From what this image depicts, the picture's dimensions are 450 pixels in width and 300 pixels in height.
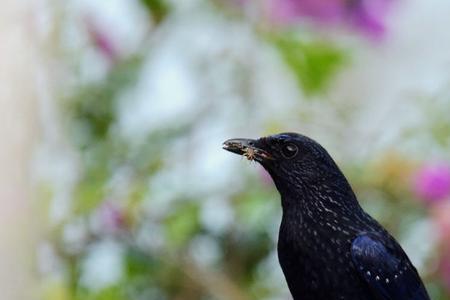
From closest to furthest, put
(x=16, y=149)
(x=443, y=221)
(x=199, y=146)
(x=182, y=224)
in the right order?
(x=16, y=149), (x=443, y=221), (x=182, y=224), (x=199, y=146)

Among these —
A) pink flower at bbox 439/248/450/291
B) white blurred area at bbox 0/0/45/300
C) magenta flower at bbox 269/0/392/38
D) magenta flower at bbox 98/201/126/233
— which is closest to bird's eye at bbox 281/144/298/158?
white blurred area at bbox 0/0/45/300

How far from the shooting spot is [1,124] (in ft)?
8.09

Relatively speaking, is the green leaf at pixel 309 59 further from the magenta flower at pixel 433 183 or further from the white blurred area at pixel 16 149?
the white blurred area at pixel 16 149

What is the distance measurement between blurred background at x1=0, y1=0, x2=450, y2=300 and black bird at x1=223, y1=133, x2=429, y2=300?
1.06 metres

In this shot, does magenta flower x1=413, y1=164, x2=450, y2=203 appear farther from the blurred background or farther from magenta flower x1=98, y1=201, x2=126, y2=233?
magenta flower x1=98, y1=201, x2=126, y2=233

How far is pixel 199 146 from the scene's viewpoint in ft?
12.8

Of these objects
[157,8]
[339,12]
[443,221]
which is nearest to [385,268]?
[443,221]

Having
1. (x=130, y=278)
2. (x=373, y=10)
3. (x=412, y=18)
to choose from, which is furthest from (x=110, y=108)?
(x=412, y=18)

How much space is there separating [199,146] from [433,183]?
0.88 m

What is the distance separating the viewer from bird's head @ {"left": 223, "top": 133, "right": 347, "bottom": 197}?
2.12 metres

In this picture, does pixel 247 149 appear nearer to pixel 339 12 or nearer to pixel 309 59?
pixel 339 12

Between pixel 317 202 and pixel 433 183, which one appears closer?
pixel 317 202

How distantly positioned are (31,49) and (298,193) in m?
0.86

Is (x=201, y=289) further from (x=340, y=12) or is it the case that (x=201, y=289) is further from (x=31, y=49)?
(x=31, y=49)
